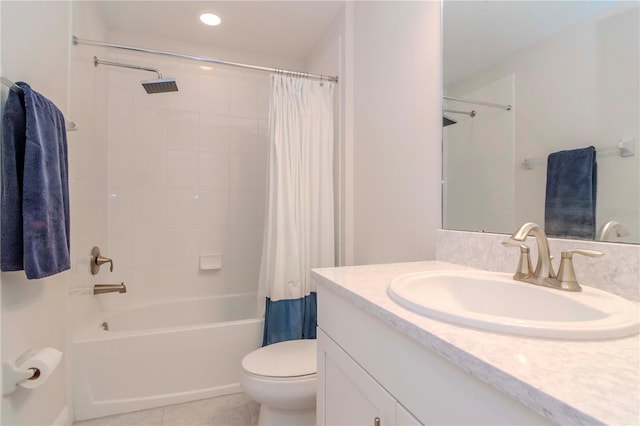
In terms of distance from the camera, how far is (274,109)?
179cm

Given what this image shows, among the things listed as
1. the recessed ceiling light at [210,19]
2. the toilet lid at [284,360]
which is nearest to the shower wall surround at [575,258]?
the toilet lid at [284,360]

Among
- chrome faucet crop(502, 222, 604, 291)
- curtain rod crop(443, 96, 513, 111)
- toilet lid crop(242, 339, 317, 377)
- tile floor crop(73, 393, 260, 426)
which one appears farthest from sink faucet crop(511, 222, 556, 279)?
tile floor crop(73, 393, 260, 426)

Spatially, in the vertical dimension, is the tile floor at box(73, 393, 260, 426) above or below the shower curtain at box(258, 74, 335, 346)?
below

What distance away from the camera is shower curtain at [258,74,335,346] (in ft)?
5.65

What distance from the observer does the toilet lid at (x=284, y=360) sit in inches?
50.0

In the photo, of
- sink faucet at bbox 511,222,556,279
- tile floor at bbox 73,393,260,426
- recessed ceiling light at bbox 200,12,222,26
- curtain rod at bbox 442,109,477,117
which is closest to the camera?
sink faucet at bbox 511,222,556,279

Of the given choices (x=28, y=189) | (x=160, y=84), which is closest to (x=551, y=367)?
(x=28, y=189)

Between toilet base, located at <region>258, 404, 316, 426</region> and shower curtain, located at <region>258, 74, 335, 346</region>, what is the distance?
0.40m

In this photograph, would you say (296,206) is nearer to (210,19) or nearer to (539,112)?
(539,112)

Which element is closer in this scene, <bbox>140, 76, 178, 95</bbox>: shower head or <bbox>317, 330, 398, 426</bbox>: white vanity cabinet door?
<bbox>317, 330, 398, 426</bbox>: white vanity cabinet door

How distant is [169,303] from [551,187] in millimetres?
2345

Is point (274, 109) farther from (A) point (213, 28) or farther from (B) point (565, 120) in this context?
(B) point (565, 120)

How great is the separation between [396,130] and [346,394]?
45.1 inches

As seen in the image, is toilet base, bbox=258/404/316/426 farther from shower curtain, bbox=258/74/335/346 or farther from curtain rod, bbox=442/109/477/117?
curtain rod, bbox=442/109/477/117
